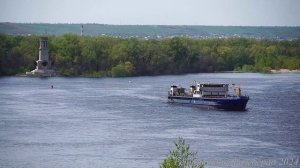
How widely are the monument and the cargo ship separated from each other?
27.5 meters

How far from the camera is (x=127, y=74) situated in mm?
86688

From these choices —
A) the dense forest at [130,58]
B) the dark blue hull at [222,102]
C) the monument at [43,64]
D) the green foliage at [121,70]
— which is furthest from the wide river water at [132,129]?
the dense forest at [130,58]

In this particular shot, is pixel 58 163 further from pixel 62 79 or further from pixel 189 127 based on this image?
pixel 62 79

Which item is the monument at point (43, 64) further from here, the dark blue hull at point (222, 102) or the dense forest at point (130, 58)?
the dark blue hull at point (222, 102)

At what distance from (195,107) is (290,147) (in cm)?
1826

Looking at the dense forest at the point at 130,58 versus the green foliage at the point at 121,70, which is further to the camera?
the dense forest at the point at 130,58

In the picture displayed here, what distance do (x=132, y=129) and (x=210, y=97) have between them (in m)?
13.1

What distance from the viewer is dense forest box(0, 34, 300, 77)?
87.6m

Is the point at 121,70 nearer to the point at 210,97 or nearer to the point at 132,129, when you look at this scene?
the point at 210,97

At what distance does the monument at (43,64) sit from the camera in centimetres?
8338

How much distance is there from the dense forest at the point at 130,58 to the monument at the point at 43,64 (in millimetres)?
1312

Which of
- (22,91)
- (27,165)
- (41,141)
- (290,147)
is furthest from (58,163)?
(22,91)

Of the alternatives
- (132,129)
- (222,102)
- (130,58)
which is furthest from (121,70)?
(132,129)

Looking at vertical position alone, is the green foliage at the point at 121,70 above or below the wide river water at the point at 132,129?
below
